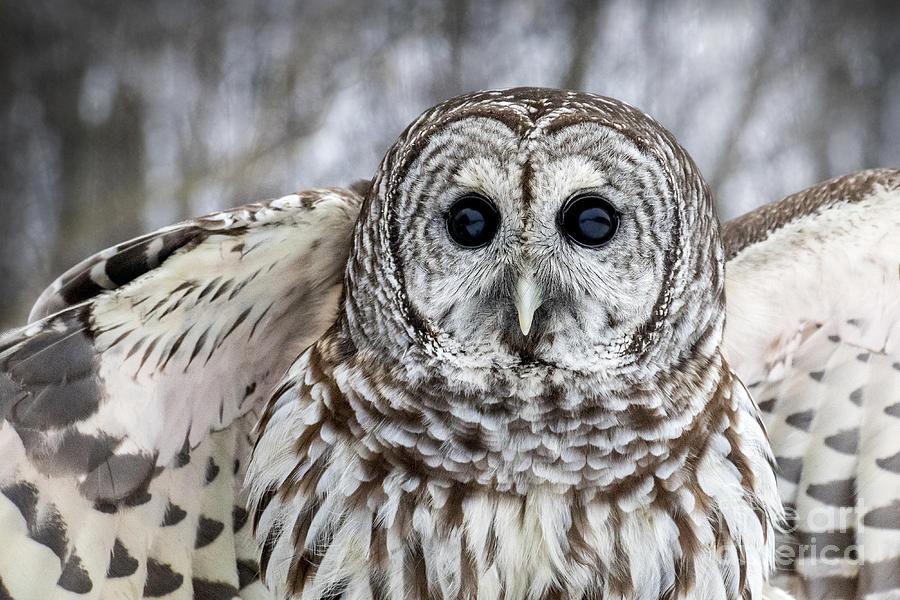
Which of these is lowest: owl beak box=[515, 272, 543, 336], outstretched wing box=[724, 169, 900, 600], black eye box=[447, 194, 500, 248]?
outstretched wing box=[724, 169, 900, 600]

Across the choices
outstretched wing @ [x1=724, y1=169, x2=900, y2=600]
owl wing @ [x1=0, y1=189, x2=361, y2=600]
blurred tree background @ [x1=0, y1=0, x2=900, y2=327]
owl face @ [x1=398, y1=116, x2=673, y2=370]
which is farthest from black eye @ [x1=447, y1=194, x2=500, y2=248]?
blurred tree background @ [x1=0, y1=0, x2=900, y2=327]

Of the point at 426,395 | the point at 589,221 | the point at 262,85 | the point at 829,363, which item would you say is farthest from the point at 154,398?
the point at 262,85

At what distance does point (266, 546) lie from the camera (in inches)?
64.7

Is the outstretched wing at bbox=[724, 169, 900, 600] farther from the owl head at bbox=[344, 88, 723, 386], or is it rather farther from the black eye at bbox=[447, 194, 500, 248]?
the black eye at bbox=[447, 194, 500, 248]

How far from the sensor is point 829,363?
2072 mm

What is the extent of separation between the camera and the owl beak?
1.31 metres

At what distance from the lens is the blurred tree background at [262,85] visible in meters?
5.21

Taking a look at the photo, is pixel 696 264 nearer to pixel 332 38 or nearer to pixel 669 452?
pixel 669 452

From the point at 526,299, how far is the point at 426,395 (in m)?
0.28

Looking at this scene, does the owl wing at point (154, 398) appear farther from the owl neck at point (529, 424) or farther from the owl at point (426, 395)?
the owl neck at point (529, 424)

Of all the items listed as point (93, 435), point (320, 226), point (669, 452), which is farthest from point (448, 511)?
point (93, 435)

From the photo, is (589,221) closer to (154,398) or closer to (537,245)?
(537,245)

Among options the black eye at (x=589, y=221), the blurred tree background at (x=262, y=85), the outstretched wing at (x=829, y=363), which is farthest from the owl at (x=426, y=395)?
the blurred tree background at (x=262, y=85)

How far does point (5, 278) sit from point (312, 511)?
444 centimetres
